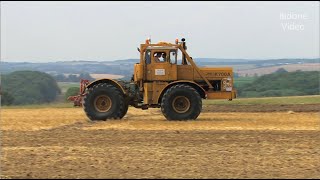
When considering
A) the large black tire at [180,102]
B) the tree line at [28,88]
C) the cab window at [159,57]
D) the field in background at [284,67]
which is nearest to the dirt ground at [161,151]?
the large black tire at [180,102]

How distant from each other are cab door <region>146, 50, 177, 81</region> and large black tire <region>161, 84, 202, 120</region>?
0.49 meters

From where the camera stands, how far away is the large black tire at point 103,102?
1627 cm

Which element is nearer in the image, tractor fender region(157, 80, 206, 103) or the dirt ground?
the dirt ground

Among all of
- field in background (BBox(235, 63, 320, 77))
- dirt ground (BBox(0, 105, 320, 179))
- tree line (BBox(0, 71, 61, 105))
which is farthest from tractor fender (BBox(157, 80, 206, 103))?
field in background (BBox(235, 63, 320, 77))

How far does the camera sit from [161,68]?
16.4 metres

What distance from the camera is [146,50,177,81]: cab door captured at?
646 inches

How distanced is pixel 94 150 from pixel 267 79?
114 feet

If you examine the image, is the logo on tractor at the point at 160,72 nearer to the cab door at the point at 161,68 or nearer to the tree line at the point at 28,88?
the cab door at the point at 161,68

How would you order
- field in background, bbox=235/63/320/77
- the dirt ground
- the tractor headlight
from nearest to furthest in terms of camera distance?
the dirt ground
the tractor headlight
field in background, bbox=235/63/320/77

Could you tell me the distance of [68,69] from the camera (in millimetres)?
36219

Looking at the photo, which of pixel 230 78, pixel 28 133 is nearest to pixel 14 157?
pixel 28 133

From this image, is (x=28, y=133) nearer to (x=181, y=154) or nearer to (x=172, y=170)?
(x=181, y=154)

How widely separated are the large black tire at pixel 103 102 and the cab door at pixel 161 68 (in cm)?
122

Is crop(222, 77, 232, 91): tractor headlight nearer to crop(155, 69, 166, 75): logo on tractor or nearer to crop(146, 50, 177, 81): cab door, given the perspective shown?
crop(146, 50, 177, 81): cab door
